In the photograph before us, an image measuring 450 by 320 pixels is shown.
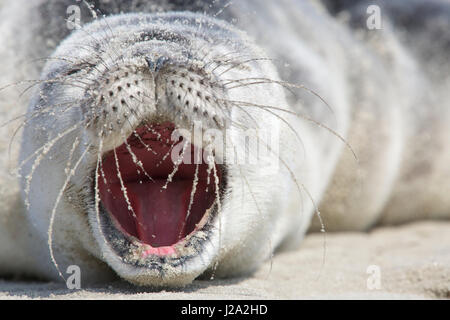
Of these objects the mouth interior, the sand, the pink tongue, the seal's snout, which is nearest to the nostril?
the seal's snout

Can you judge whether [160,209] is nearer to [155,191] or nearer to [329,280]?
[155,191]

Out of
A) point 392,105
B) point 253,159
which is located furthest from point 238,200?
point 392,105

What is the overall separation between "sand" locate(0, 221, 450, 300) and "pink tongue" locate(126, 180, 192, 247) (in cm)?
20

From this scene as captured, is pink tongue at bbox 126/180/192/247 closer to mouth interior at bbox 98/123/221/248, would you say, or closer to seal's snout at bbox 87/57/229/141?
mouth interior at bbox 98/123/221/248

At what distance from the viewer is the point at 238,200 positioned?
2.74m

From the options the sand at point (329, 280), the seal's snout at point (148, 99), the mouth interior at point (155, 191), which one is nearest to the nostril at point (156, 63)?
the seal's snout at point (148, 99)

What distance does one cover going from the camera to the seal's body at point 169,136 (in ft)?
8.11

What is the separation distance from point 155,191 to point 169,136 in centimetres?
25

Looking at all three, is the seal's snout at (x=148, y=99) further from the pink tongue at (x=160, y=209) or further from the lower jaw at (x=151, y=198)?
the pink tongue at (x=160, y=209)

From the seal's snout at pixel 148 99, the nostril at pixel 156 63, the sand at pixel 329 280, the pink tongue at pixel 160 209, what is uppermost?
the nostril at pixel 156 63

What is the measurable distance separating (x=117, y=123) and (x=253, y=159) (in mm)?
642

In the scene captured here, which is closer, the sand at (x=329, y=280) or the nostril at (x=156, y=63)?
the nostril at (x=156, y=63)

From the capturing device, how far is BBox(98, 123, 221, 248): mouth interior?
2.60 metres

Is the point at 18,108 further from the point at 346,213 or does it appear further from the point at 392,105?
the point at 392,105
